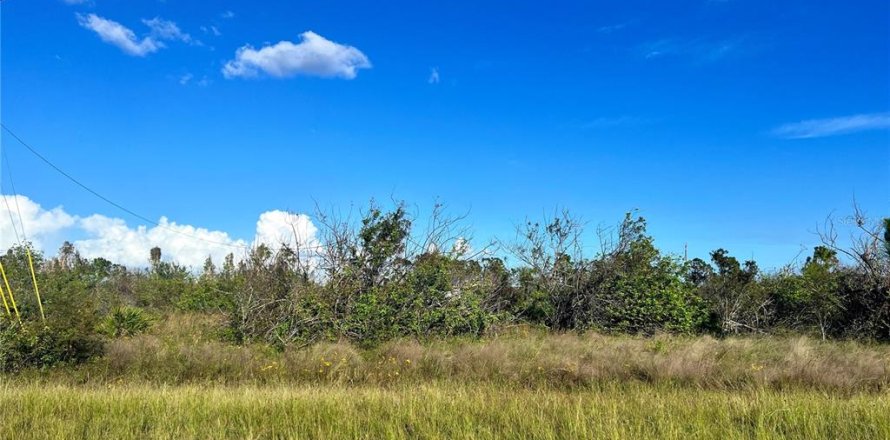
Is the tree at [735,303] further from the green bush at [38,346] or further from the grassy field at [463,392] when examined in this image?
the green bush at [38,346]

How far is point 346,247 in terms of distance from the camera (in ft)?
62.0

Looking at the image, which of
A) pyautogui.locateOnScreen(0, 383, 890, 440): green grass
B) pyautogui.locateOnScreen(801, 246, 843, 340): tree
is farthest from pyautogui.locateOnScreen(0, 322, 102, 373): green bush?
pyautogui.locateOnScreen(801, 246, 843, 340): tree

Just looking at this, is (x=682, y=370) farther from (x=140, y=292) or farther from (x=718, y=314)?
(x=140, y=292)

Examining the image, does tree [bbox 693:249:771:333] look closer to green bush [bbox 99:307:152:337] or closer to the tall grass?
the tall grass

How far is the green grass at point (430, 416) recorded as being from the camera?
20.2ft

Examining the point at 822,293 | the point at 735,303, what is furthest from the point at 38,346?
the point at 822,293

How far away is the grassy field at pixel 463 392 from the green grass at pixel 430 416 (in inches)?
1.1

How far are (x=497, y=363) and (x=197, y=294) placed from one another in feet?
50.6

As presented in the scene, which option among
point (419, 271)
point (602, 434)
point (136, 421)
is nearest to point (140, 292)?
point (419, 271)

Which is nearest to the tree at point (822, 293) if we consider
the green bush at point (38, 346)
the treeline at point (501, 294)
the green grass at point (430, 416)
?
the treeline at point (501, 294)

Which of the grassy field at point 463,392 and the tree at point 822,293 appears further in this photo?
the tree at point 822,293

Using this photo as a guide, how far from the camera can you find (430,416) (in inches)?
273

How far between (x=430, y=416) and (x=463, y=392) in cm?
180

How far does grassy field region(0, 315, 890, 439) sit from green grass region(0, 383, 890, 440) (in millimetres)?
27
